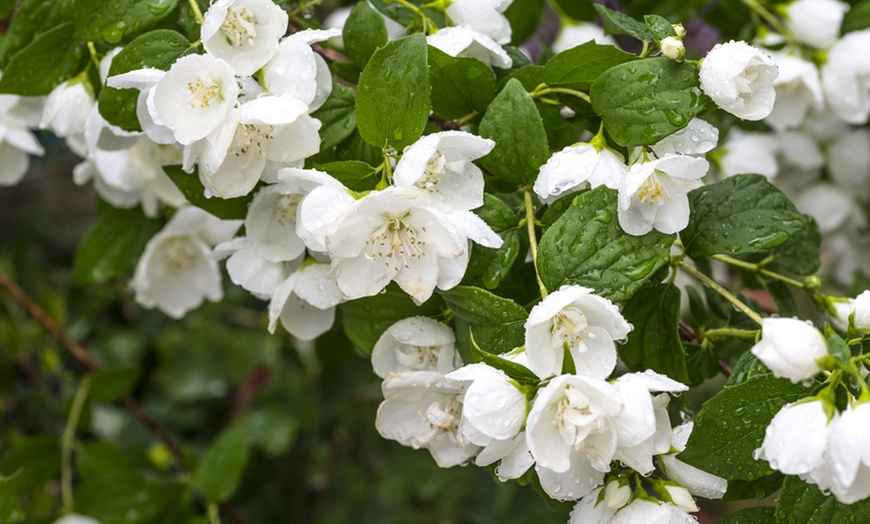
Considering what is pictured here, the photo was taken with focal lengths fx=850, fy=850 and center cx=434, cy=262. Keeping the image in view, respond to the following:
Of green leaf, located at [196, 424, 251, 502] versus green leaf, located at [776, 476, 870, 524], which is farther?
green leaf, located at [196, 424, 251, 502]

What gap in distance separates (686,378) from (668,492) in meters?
0.13

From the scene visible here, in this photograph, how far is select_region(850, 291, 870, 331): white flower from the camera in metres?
0.66

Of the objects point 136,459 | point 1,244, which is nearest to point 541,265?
point 136,459

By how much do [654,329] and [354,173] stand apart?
0.33m

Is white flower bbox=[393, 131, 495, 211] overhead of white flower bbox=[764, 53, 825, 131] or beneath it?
A: overhead

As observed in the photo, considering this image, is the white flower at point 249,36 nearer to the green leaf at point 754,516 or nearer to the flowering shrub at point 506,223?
the flowering shrub at point 506,223

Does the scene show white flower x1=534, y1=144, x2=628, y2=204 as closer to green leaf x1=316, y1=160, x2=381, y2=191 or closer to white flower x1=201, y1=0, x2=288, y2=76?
green leaf x1=316, y1=160, x2=381, y2=191

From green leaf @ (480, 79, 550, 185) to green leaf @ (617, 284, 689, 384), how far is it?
170 mm

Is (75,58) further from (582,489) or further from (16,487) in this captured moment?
(582,489)

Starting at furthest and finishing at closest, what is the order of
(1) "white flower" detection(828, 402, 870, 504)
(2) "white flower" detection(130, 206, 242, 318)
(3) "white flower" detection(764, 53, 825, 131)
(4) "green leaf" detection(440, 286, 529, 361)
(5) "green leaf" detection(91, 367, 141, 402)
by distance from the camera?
(5) "green leaf" detection(91, 367, 141, 402) → (3) "white flower" detection(764, 53, 825, 131) → (2) "white flower" detection(130, 206, 242, 318) → (4) "green leaf" detection(440, 286, 529, 361) → (1) "white flower" detection(828, 402, 870, 504)

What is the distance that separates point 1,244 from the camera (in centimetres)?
243

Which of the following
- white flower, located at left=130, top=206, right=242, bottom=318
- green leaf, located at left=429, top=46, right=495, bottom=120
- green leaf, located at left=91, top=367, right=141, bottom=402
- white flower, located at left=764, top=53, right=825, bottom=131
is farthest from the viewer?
green leaf, located at left=91, top=367, right=141, bottom=402

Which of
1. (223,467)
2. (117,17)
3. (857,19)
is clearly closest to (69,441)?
(223,467)

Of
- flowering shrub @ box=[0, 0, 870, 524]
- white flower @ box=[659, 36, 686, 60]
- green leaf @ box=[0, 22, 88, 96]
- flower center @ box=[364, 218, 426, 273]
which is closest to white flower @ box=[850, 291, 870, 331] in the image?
flowering shrub @ box=[0, 0, 870, 524]
